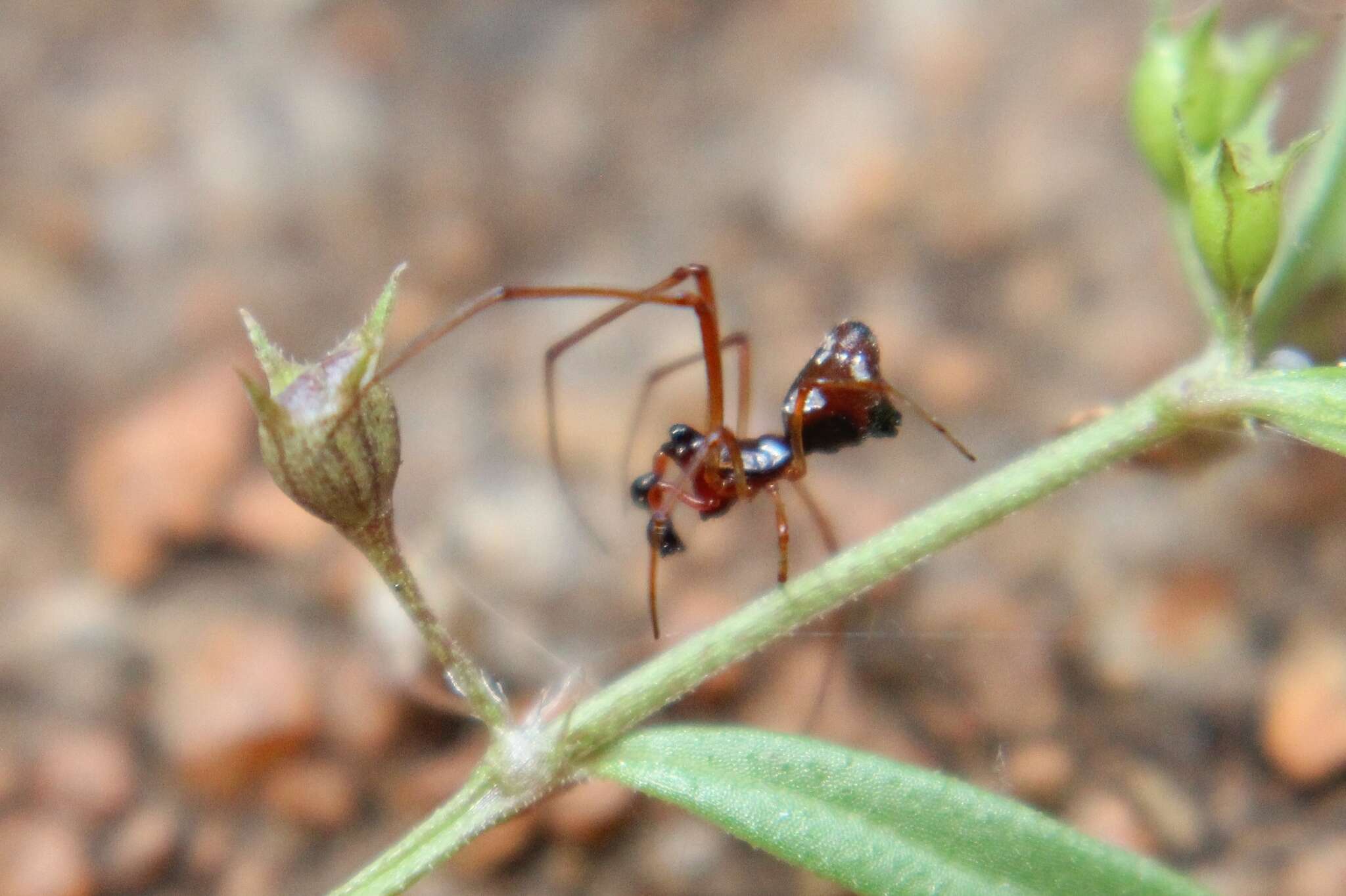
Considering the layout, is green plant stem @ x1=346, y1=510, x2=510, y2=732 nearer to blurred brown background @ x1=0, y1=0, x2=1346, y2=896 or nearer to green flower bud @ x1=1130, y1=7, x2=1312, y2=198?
blurred brown background @ x1=0, y1=0, x2=1346, y2=896

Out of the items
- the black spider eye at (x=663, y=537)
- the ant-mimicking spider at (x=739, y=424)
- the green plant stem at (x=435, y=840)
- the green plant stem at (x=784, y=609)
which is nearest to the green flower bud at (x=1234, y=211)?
the green plant stem at (x=784, y=609)

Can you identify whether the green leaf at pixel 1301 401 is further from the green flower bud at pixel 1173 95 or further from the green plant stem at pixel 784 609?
the green flower bud at pixel 1173 95

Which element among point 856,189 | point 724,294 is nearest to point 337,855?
point 724,294

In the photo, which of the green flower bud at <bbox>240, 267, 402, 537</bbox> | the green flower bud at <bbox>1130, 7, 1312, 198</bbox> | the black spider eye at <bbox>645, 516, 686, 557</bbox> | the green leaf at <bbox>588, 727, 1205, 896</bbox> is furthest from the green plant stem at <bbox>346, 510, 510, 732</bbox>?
the green flower bud at <bbox>1130, 7, 1312, 198</bbox>

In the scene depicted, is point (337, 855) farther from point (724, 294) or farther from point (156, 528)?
point (724, 294)

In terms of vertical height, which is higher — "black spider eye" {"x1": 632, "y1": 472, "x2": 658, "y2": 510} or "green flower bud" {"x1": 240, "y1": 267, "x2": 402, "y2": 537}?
"green flower bud" {"x1": 240, "y1": 267, "x2": 402, "y2": 537}

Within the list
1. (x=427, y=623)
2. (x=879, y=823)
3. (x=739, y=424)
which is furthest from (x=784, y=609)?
(x=739, y=424)
